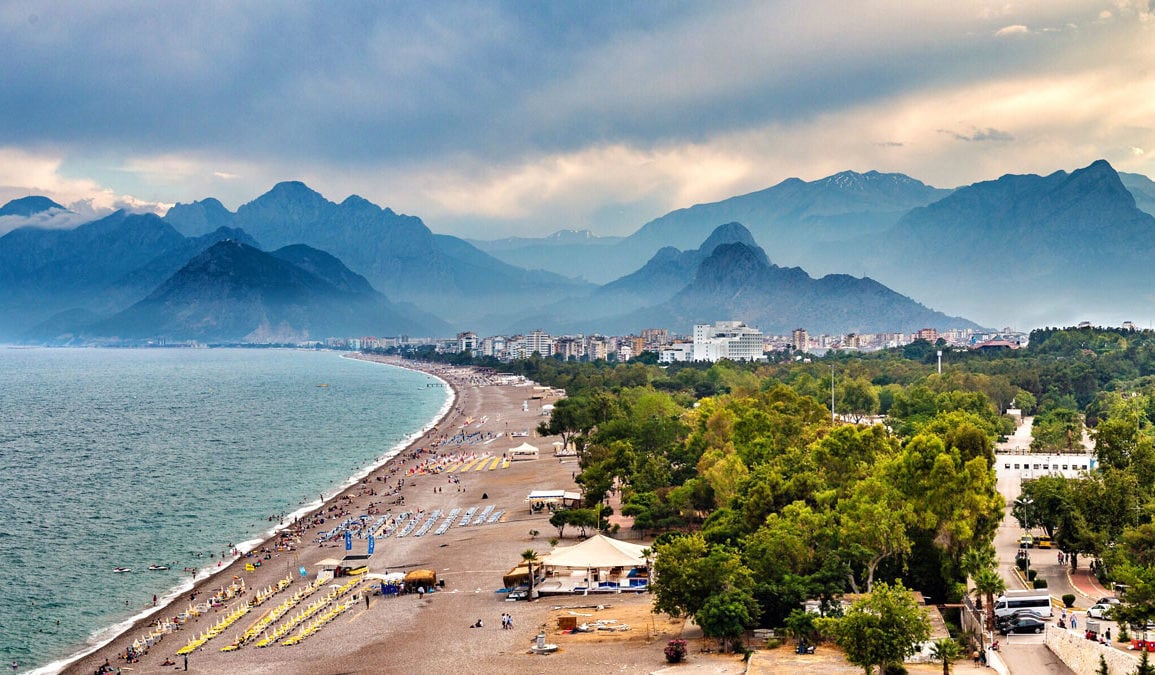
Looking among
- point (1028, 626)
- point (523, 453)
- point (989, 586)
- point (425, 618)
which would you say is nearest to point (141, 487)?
point (523, 453)

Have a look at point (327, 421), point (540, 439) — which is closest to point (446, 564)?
point (540, 439)

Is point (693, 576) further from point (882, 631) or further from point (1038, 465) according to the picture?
point (1038, 465)

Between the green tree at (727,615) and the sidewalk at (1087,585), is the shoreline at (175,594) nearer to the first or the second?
the green tree at (727,615)

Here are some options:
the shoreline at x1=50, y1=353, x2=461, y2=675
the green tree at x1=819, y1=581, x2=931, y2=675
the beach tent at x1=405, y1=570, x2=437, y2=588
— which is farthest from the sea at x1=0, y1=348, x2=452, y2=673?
the green tree at x1=819, y1=581, x2=931, y2=675

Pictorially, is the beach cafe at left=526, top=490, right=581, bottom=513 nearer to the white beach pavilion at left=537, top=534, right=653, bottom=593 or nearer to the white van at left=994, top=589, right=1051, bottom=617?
the white beach pavilion at left=537, top=534, right=653, bottom=593

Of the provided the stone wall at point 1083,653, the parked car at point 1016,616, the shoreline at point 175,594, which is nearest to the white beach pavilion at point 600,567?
the parked car at point 1016,616

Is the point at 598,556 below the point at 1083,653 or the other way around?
below

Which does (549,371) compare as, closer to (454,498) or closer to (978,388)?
(978,388)
